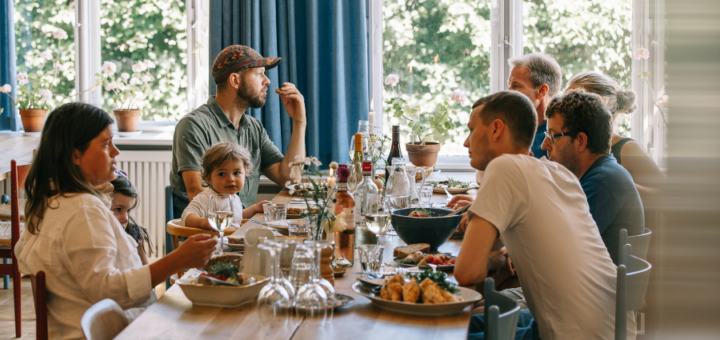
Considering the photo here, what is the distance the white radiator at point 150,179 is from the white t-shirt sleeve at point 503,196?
2959 mm

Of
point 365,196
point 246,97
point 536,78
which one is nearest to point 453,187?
point 536,78

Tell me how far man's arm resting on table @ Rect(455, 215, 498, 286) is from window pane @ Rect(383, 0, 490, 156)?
8.46ft

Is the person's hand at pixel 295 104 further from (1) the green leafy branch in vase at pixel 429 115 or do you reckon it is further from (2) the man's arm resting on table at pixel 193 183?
(2) the man's arm resting on table at pixel 193 183

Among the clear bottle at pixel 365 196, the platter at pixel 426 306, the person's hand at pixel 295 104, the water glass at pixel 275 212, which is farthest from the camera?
the person's hand at pixel 295 104

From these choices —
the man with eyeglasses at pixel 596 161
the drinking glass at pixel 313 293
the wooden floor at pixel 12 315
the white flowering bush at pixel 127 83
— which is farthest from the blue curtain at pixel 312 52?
the drinking glass at pixel 313 293

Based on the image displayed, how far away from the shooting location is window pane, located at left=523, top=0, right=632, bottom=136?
12.7ft

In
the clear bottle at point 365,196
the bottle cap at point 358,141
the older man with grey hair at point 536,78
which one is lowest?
the clear bottle at point 365,196

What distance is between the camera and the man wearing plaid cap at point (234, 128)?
2.83m

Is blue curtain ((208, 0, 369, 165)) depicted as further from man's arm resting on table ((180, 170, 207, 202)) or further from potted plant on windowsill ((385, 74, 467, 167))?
man's arm resting on table ((180, 170, 207, 202))

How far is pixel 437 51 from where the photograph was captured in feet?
13.2

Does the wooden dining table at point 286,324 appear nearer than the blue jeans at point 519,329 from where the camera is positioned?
Yes

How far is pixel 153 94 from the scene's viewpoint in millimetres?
4289

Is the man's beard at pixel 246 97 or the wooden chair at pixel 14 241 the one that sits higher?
the man's beard at pixel 246 97

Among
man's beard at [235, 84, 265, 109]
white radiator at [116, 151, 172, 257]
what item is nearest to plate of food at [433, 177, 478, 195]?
man's beard at [235, 84, 265, 109]
